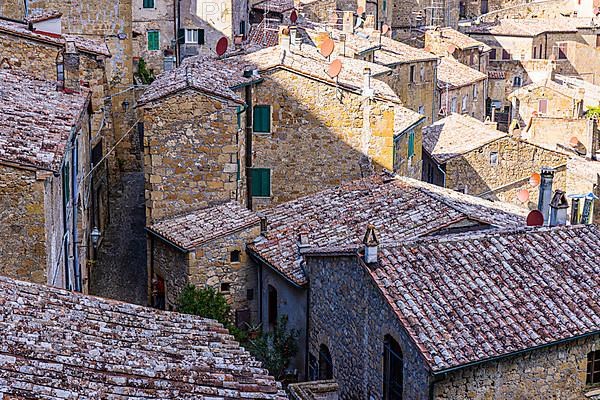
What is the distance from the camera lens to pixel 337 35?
37.9 metres

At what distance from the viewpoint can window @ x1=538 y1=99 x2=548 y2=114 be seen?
152 ft

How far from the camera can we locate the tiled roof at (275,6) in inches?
1806

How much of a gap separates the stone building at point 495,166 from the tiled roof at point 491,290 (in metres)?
16.4

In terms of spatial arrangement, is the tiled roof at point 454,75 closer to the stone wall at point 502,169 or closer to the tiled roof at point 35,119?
the stone wall at point 502,169

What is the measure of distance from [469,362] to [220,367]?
17.2 ft

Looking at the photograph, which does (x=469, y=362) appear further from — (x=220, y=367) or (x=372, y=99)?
(x=372, y=99)

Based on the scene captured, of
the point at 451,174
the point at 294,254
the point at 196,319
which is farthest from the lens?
the point at 451,174

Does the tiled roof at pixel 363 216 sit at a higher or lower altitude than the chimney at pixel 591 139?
higher

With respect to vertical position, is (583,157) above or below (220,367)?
below

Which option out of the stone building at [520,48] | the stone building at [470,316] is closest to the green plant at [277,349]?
the stone building at [470,316]

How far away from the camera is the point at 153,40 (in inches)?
1499

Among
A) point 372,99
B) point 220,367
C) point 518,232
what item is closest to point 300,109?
point 372,99

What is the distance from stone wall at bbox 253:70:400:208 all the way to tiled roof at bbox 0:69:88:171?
19.3 feet

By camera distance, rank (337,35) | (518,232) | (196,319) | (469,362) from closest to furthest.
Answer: (196,319) < (469,362) < (518,232) < (337,35)
